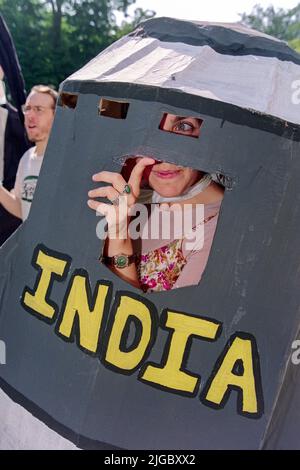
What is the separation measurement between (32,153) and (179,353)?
215 cm

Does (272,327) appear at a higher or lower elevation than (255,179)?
lower

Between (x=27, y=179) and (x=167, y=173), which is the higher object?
(x=167, y=173)

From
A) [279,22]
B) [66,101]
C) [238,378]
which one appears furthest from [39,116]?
[279,22]

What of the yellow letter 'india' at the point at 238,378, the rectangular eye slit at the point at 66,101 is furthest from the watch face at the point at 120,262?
the rectangular eye slit at the point at 66,101

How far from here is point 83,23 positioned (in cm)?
1923

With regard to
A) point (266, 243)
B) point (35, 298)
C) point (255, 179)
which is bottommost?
point (35, 298)

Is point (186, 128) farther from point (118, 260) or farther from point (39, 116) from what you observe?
point (39, 116)

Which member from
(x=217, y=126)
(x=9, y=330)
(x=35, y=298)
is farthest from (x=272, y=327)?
(x=9, y=330)

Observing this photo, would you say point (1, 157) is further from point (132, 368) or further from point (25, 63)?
point (25, 63)

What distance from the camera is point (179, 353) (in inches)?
57.2

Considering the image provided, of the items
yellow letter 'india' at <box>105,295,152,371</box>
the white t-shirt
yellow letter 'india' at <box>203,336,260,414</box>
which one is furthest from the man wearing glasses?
yellow letter 'india' at <box>203,336,260,414</box>

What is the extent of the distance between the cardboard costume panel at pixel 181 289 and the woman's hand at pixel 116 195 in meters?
0.04

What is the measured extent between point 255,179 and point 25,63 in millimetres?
17070

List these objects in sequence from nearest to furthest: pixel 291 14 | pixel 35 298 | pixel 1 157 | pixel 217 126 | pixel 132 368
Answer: pixel 217 126, pixel 132 368, pixel 35 298, pixel 1 157, pixel 291 14
